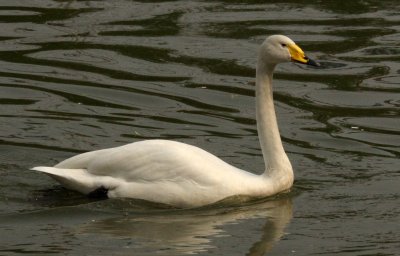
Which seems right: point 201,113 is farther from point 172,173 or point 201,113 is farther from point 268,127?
point 172,173

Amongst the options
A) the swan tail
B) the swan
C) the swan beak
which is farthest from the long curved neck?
the swan tail

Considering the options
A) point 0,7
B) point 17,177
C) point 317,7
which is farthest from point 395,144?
point 0,7

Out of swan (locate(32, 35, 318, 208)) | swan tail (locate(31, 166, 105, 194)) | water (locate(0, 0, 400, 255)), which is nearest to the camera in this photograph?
water (locate(0, 0, 400, 255))

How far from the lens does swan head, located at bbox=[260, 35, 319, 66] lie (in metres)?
11.0

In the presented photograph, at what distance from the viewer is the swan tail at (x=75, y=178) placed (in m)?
10.7

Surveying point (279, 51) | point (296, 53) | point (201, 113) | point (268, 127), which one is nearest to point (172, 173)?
point (268, 127)

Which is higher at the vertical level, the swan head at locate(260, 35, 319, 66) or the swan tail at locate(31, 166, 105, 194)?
the swan head at locate(260, 35, 319, 66)

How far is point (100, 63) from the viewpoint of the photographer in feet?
51.6

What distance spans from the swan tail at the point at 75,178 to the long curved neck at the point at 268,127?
1447 millimetres

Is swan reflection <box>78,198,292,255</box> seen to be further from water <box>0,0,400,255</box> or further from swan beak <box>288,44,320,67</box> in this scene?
swan beak <box>288,44,320,67</box>

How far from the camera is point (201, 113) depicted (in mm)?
13602

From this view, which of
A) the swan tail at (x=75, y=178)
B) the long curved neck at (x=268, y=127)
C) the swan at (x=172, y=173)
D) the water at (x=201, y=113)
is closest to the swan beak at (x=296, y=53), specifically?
the swan at (x=172, y=173)

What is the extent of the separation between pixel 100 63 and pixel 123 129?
2915 millimetres

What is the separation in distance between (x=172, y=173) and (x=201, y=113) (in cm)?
300
